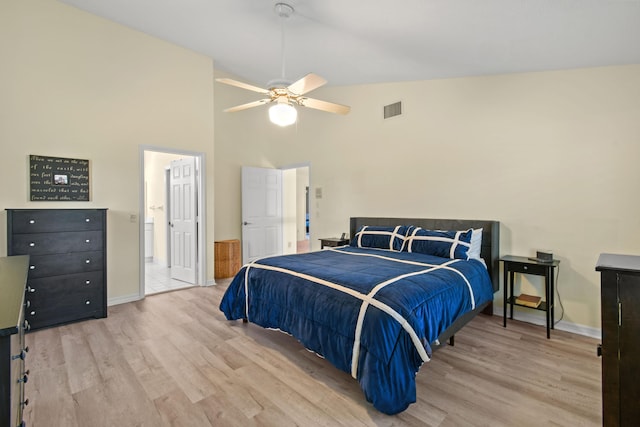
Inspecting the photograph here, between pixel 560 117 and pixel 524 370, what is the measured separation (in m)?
2.41

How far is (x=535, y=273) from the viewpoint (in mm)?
2949

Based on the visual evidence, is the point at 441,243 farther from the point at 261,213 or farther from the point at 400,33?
the point at 261,213

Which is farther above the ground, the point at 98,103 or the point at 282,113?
the point at 98,103

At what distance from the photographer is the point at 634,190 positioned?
8.91 ft

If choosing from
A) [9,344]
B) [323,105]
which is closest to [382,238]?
[323,105]

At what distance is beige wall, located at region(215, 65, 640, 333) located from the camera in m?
2.81

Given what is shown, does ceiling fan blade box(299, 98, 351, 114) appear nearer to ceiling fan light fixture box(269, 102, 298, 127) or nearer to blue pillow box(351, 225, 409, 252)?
ceiling fan light fixture box(269, 102, 298, 127)

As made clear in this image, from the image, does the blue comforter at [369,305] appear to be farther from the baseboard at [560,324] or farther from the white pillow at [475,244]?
the baseboard at [560,324]

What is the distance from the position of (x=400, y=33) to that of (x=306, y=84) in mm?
1109

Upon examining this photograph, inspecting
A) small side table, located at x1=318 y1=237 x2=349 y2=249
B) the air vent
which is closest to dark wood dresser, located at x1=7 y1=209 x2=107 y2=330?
small side table, located at x1=318 y1=237 x2=349 y2=249

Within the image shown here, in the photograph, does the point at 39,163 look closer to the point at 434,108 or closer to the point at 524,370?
the point at 434,108

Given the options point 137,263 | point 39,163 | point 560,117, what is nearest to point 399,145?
point 560,117

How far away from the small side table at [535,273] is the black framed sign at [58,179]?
466cm

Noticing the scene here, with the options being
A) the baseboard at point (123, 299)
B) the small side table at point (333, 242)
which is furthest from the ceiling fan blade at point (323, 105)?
the baseboard at point (123, 299)
